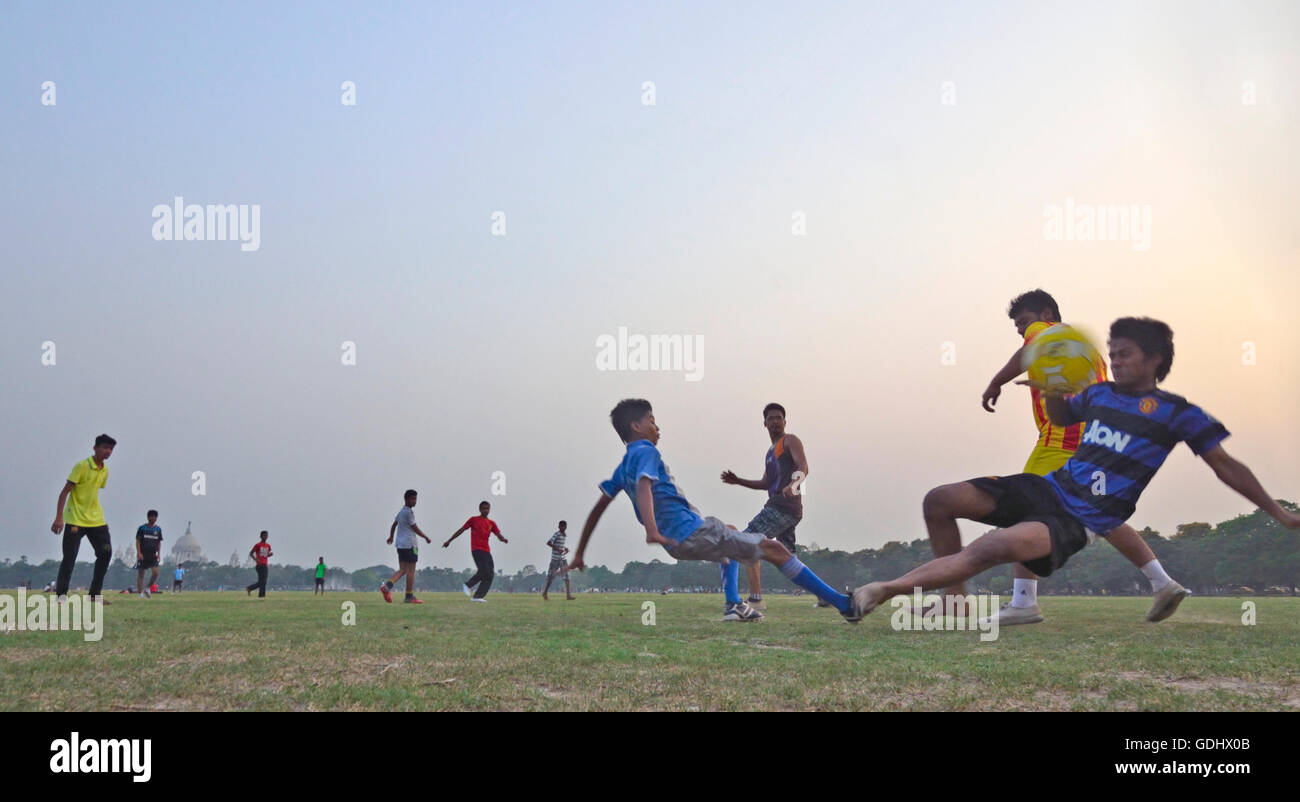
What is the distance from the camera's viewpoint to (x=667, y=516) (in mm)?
6004

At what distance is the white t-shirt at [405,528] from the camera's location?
16688mm

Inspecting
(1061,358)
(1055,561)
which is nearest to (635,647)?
(1055,561)

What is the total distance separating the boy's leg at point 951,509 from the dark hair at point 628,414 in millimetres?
1920

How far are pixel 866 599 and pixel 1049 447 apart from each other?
2.71m

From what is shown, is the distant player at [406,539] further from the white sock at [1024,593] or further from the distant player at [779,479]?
the white sock at [1024,593]

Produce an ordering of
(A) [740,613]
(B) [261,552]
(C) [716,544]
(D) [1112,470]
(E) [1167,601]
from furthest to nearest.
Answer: (B) [261,552]
(A) [740,613]
(C) [716,544]
(E) [1167,601]
(D) [1112,470]

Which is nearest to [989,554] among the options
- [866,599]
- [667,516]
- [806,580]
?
[866,599]

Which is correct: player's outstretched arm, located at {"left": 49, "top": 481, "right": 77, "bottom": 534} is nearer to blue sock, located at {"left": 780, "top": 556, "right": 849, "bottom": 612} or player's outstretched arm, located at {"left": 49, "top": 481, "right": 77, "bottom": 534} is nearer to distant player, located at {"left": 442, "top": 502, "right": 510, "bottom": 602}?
distant player, located at {"left": 442, "top": 502, "right": 510, "bottom": 602}

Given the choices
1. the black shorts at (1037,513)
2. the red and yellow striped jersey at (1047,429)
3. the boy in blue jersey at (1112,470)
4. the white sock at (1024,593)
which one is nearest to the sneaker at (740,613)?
the white sock at (1024,593)

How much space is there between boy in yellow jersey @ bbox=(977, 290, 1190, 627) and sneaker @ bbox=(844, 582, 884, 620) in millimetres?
1022

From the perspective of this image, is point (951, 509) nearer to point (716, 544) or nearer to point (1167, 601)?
point (716, 544)

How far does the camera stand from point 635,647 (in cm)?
665
